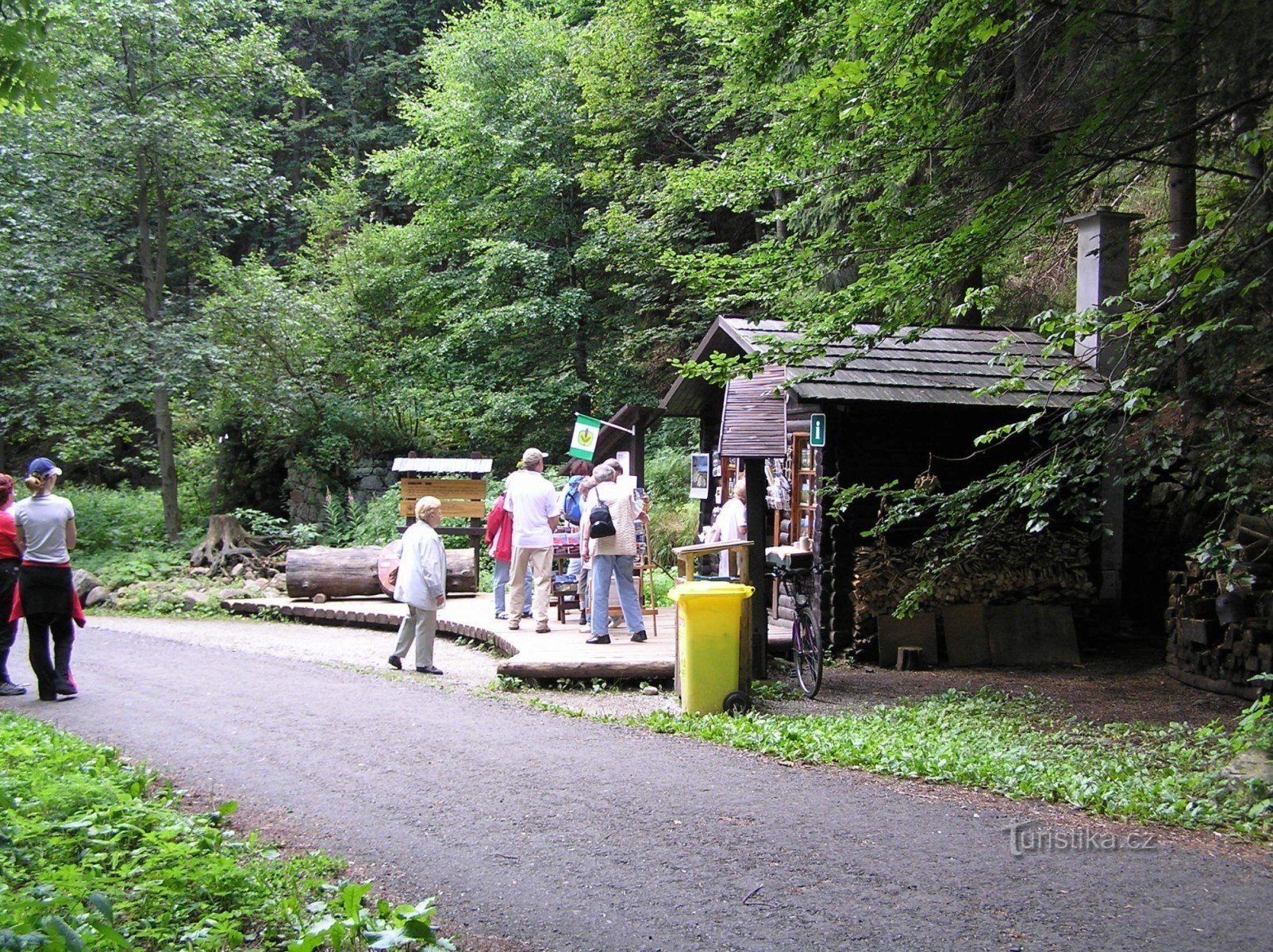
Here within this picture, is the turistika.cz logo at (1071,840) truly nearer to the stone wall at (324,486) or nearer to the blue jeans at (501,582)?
the blue jeans at (501,582)

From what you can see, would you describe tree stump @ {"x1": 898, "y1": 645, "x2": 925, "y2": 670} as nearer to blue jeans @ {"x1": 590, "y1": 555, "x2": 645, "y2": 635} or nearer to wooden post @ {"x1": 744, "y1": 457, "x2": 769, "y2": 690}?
wooden post @ {"x1": 744, "y1": 457, "x2": 769, "y2": 690}

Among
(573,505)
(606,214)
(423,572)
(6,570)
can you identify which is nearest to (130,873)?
(6,570)

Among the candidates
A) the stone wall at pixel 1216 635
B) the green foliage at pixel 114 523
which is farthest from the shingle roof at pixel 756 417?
the green foliage at pixel 114 523

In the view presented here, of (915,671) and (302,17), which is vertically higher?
(302,17)

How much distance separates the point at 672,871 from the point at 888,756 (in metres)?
2.77

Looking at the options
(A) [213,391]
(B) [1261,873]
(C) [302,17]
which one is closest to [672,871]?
(B) [1261,873]

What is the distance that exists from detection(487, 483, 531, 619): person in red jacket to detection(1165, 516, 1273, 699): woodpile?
24.7ft

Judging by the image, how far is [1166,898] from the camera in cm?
461

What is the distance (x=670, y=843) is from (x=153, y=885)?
7.65 feet

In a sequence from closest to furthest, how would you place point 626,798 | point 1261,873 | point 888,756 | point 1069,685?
1. point 1261,873
2. point 626,798
3. point 888,756
4. point 1069,685

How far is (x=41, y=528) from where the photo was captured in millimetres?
9031

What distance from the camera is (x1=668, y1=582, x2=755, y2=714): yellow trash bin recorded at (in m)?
8.99

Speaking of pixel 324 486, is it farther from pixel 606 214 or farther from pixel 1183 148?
pixel 1183 148

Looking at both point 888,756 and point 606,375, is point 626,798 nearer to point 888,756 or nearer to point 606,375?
point 888,756
